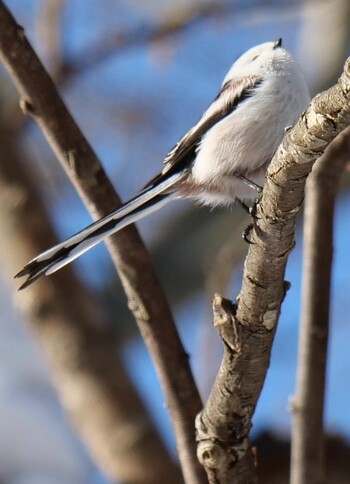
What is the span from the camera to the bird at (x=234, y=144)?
5.12ft

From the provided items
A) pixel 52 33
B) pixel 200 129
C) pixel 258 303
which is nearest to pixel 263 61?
pixel 200 129

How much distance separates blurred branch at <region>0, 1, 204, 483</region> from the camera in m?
1.43

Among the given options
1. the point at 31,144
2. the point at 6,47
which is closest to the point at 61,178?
the point at 31,144

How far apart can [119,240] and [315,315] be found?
0.38m

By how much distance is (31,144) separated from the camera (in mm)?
2908

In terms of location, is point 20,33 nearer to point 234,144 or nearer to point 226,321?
point 234,144

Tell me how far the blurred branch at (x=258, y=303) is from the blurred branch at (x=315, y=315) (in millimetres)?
259

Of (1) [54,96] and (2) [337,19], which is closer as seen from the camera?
(1) [54,96]

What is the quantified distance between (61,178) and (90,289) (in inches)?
37.8

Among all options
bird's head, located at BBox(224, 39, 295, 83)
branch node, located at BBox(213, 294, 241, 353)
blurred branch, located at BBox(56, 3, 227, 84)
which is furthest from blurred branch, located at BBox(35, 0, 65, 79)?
branch node, located at BBox(213, 294, 241, 353)

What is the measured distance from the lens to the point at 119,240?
4.94 ft

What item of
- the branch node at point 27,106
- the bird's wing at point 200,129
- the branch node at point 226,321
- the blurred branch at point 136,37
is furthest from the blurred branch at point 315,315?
the blurred branch at point 136,37

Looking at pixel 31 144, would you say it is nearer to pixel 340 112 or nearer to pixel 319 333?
pixel 319 333

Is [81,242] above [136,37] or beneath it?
beneath
